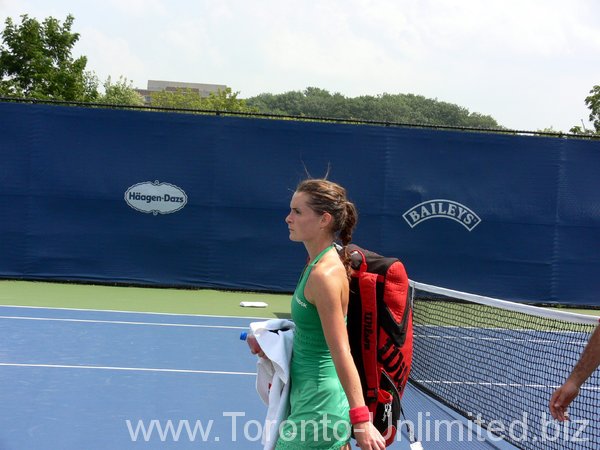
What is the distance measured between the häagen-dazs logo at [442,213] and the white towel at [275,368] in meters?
9.14

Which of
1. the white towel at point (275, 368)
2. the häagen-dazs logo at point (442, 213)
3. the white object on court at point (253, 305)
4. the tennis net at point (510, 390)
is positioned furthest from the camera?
the häagen-dazs logo at point (442, 213)

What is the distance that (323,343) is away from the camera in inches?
102

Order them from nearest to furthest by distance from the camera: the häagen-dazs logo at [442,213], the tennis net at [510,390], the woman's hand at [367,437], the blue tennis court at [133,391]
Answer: the woman's hand at [367,437]
the blue tennis court at [133,391]
the tennis net at [510,390]
the häagen-dazs logo at [442,213]

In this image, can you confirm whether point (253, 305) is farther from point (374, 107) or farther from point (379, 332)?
point (374, 107)

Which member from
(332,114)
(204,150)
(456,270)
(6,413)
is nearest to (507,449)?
(6,413)

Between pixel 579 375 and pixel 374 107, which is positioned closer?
pixel 579 375

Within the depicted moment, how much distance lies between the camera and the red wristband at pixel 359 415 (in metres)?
2.35

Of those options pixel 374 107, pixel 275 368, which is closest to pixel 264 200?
pixel 275 368

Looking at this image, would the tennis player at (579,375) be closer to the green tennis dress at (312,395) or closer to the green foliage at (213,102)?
the green tennis dress at (312,395)

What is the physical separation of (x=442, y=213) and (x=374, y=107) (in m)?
85.8

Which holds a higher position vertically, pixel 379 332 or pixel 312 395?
pixel 379 332

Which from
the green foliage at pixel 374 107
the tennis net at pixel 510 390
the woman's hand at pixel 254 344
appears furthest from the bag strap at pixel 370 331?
the green foliage at pixel 374 107

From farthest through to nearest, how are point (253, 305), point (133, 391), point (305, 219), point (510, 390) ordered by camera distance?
1. point (253, 305)
2. point (510, 390)
3. point (133, 391)
4. point (305, 219)

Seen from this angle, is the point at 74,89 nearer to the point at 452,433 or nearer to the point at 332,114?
the point at 452,433
